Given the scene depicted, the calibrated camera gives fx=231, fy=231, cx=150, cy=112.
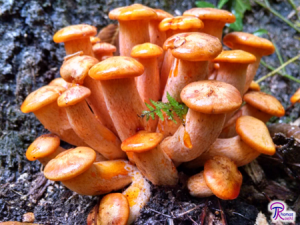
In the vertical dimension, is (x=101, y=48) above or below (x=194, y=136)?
above

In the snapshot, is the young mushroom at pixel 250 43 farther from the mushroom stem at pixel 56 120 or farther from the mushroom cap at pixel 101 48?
the mushroom stem at pixel 56 120

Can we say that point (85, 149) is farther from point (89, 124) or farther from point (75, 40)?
point (75, 40)

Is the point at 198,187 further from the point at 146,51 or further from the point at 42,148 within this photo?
the point at 42,148

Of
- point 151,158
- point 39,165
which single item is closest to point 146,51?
point 151,158

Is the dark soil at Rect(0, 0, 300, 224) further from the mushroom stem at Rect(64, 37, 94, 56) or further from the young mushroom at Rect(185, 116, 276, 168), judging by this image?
the mushroom stem at Rect(64, 37, 94, 56)

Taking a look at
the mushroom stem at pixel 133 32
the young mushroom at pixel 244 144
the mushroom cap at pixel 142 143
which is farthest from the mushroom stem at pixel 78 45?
the young mushroom at pixel 244 144

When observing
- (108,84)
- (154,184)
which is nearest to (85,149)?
(108,84)
